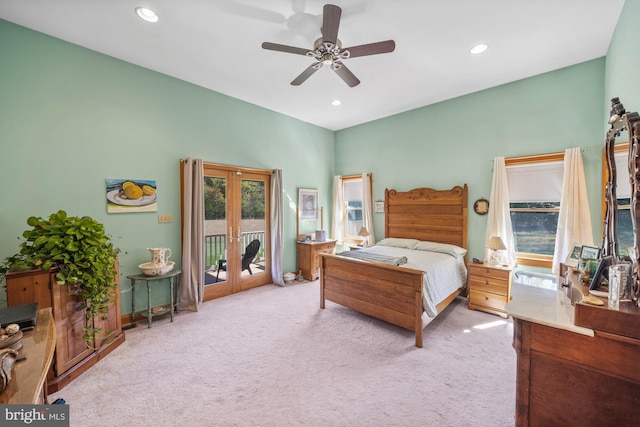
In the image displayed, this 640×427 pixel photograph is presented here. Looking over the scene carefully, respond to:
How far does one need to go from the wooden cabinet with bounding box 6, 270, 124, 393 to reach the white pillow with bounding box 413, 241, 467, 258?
4.24 m

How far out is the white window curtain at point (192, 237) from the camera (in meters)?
3.38

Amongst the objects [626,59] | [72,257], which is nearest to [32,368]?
[72,257]

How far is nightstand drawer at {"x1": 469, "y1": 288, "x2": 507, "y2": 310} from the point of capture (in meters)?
Answer: 3.17

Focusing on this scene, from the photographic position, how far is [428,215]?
4.25 metres

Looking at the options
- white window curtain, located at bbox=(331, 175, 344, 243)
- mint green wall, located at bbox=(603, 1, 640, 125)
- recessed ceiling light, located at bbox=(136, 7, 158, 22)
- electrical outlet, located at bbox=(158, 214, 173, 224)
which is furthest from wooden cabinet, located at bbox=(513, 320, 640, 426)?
white window curtain, located at bbox=(331, 175, 344, 243)

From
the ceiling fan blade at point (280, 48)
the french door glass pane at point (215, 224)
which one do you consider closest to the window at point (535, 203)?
the ceiling fan blade at point (280, 48)

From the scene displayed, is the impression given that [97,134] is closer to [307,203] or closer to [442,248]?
[307,203]

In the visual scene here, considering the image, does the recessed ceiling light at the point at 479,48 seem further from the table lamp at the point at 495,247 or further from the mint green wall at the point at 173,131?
the table lamp at the point at 495,247

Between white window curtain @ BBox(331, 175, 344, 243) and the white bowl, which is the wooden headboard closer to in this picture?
white window curtain @ BBox(331, 175, 344, 243)

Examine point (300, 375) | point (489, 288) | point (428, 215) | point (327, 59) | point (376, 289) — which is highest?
point (327, 59)

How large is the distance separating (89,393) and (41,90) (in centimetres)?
300

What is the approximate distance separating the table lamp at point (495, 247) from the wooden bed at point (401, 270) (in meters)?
0.47

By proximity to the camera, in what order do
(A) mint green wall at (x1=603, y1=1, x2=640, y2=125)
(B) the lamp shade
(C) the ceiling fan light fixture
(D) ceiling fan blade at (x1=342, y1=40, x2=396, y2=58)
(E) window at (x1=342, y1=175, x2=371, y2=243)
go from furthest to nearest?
(E) window at (x1=342, y1=175, x2=371, y2=243) < (B) the lamp shade < (C) the ceiling fan light fixture < (D) ceiling fan blade at (x1=342, y1=40, x2=396, y2=58) < (A) mint green wall at (x1=603, y1=1, x2=640, y2=125)

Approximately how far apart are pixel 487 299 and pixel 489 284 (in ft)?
0.69
